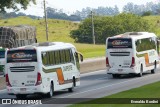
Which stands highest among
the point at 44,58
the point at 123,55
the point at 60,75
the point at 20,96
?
the point at 44,58

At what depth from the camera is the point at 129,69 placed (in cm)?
4084

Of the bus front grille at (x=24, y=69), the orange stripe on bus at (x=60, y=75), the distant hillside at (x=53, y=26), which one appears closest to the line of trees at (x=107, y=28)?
the distant hillside at (x=53, y=26)

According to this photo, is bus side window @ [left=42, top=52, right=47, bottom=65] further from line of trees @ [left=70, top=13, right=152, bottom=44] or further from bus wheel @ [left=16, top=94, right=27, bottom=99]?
line of trees @ [left=70, top=13, right=152, bottom=44]

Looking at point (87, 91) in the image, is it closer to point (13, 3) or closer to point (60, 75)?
point (60, 75)

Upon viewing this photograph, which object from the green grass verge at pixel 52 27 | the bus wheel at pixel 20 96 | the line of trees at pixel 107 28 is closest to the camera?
the bus wheel at pixel 20 96

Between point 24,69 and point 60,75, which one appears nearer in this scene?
point 24,69

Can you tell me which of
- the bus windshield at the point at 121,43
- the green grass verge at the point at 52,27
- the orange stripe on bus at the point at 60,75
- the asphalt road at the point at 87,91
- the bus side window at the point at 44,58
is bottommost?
the green grass verge at the point at 52,27

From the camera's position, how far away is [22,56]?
28422mm

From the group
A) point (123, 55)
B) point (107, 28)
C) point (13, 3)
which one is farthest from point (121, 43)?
point (107, 28)

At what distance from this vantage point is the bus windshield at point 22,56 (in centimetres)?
2836

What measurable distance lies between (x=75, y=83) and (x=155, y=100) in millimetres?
11018

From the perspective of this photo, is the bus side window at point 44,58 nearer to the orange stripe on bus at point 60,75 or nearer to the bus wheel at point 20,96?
the orange stripe on bus at point 60,75

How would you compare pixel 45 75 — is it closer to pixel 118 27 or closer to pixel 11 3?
pixel 11 3

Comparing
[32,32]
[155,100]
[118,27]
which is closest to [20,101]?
[155,100]
